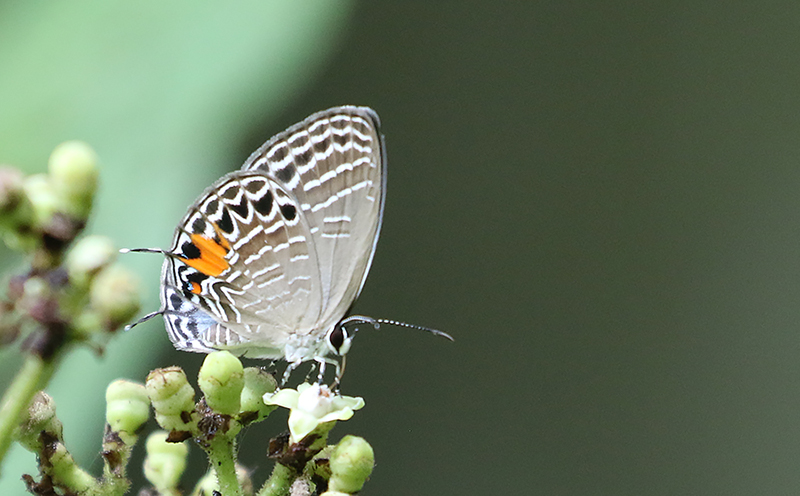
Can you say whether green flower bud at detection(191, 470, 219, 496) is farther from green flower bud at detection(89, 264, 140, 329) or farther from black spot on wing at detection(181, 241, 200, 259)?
green flower bud at detection(89, 264, 140, 329)

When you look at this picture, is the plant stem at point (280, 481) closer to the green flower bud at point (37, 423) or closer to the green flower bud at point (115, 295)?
the green flower bud at point (37, 423)

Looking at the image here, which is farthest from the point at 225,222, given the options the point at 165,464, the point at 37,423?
the point at 37,423

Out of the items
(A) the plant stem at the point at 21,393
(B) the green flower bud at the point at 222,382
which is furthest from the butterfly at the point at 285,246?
(A) the plant stem at the point at 21,393

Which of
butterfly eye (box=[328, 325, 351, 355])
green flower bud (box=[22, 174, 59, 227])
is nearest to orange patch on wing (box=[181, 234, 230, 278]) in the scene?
butterfly eye (box=[328, 325, 351, 355])

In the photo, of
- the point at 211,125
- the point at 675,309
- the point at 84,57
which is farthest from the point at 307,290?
the point at 675,309

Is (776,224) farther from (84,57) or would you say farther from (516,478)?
(84,57)

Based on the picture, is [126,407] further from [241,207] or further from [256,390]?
[241,207]
